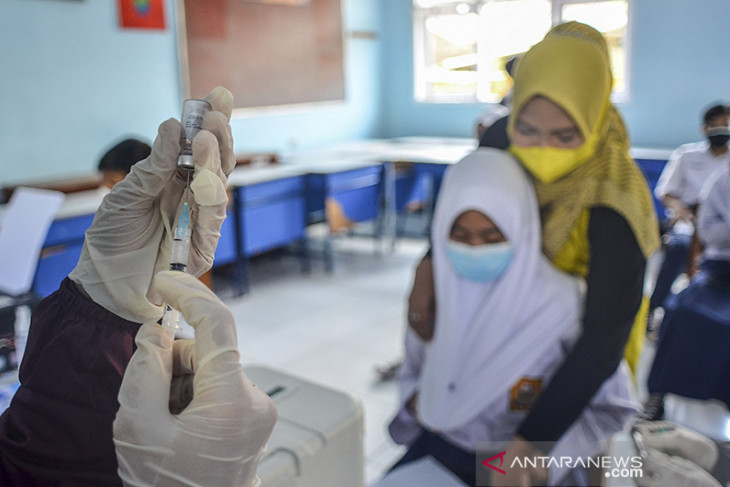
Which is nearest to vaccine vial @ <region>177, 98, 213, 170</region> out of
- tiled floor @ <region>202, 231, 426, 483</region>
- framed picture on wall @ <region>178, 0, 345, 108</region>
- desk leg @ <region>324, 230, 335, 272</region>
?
tiled floor @ <region>202, 231, 426, 483</region>

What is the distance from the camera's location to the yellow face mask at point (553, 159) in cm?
108

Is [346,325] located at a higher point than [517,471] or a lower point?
lower

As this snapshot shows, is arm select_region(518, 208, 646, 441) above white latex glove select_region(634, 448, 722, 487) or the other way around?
above

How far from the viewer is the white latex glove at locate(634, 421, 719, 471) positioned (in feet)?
3.52

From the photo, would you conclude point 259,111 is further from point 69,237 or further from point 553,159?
point 553,159

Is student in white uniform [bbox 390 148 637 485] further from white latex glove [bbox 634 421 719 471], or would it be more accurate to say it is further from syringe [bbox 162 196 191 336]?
syringe [bbox 162 196 191 336]

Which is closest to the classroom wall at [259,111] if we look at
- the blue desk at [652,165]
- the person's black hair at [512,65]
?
the blue desk at [652,165]

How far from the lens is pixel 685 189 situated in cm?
371

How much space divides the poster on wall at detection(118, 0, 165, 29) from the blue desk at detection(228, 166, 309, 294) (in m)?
1.20

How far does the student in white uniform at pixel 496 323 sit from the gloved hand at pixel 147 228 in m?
0.58

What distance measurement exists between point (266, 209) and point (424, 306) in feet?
10.8

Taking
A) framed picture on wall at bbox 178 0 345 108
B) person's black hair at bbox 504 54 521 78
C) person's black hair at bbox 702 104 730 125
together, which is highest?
framed picture on wall at bbox 178 0 345 108

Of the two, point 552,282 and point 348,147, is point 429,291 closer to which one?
point 552,282

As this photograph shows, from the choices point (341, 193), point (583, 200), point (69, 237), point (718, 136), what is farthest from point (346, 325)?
point (583, 200)
